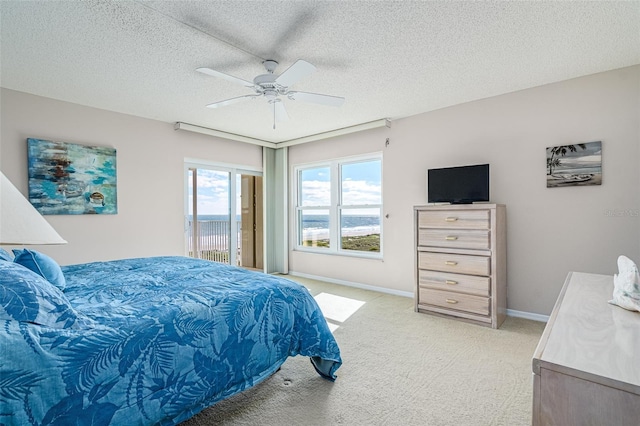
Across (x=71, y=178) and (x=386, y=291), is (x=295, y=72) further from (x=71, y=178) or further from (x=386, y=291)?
(x=386, y=291)

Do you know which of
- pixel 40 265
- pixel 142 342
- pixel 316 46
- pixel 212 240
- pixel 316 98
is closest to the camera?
pixel 142 342

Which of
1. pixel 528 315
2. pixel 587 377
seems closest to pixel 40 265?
pixel 587 377

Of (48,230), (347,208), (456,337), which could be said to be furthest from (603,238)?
(48,230)

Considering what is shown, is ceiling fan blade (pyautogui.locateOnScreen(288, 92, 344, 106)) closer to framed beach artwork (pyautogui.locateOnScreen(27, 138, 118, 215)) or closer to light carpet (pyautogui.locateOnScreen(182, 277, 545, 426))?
light carpet (pyautogui.locateOnScreen(182, 277, 545, 426))

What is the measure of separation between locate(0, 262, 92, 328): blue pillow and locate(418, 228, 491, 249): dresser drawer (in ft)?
10.2

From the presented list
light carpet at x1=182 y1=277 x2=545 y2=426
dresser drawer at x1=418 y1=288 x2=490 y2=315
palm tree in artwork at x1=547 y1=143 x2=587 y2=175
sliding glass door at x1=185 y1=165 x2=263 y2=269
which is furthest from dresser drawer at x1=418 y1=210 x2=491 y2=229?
sliding glass door at x1=185 y1=165 x2=263 y2=269

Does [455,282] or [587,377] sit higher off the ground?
[587,377]

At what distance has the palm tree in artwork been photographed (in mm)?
Answer: 3035

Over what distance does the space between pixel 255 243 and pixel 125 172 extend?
8.06 ft

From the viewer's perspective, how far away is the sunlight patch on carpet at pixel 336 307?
133 inches

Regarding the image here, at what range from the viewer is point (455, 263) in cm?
328

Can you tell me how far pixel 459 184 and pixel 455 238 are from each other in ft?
2.10

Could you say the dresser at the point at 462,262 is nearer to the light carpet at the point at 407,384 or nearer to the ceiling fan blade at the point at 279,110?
the light carpet at the point at 407,384

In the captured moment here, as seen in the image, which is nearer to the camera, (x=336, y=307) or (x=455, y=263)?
(x=455, y=263)
